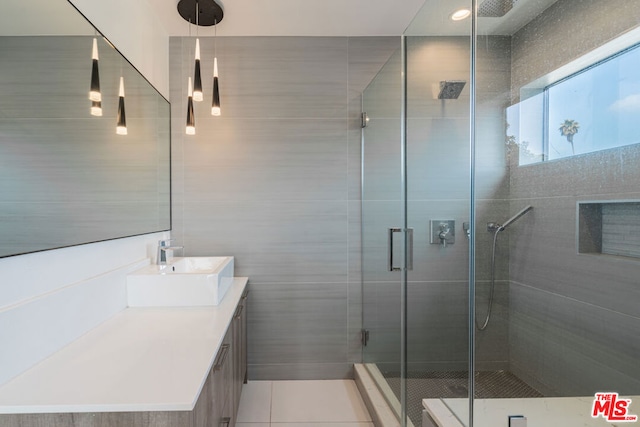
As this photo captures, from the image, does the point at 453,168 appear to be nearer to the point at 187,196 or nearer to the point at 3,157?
the point at 3,157

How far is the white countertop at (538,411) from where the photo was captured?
94cm

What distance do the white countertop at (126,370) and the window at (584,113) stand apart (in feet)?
4.40

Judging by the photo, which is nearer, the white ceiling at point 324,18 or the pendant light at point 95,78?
the white ceiling at point 324,18

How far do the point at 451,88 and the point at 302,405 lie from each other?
212 cm

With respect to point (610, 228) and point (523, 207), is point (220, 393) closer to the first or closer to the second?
point (523, 207)

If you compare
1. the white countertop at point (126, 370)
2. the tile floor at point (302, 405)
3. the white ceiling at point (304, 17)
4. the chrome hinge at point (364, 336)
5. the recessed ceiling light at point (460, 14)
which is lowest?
the tile floor at point (302, 405)

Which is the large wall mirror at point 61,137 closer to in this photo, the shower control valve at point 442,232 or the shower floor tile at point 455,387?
the shower control valve at point 442,232

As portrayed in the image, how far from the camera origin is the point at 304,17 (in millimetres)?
2154

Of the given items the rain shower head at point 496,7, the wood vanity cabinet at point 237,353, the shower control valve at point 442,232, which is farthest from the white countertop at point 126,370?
the rain shower head at point 496,7

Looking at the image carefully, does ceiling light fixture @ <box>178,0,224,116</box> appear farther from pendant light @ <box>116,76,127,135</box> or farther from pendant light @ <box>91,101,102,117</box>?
pendant light @ <box>91,101,102,117</box>

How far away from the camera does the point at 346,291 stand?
2.44 m

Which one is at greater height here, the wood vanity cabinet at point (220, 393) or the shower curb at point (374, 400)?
the wood vanity cabinet at point (220, 393)

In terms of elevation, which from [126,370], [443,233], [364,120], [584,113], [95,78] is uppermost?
[364,120]

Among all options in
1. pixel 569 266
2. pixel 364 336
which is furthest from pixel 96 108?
pixel 364 336
